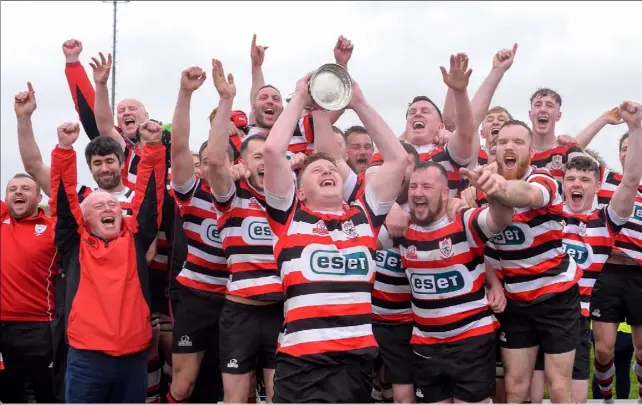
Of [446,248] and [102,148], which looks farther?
[102,148]

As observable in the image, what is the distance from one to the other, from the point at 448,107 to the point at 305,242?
295 centimetres

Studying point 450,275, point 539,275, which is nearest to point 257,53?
point 450,275

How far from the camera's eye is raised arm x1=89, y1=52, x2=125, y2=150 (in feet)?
19.5

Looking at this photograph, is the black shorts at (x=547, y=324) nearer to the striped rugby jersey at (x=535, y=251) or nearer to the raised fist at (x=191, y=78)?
the striped rugby jersey at (x=535, y=251)

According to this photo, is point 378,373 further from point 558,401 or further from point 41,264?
point 41,264

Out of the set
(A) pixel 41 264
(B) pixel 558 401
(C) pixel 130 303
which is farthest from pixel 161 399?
(B) pixel 558 401

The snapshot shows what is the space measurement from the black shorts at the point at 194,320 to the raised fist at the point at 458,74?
7.03 ft

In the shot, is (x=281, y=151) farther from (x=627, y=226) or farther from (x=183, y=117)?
(x=627, y=226)

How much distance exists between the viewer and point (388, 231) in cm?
468

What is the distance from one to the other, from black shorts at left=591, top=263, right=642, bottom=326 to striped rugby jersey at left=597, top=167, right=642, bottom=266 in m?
0.18

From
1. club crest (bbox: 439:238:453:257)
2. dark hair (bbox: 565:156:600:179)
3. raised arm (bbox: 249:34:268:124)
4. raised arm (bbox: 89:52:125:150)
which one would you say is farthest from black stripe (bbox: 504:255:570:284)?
raised arm (bbox: 89:52:125:150)

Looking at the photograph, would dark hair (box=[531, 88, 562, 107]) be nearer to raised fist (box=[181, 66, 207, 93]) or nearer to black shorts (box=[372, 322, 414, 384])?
black shorts (box=[372, 322, 414, 384])

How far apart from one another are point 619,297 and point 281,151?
4.07 m

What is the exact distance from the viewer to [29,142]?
579 centimetres
